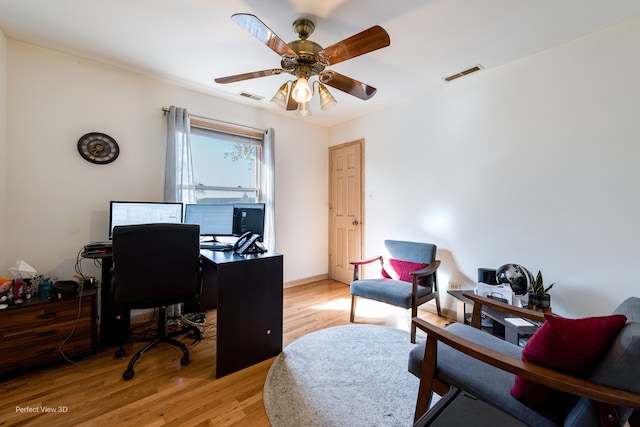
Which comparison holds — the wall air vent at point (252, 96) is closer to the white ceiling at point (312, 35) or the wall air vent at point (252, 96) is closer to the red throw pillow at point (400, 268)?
the white ceiling at point (312, 35)

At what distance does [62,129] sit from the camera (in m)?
2.33

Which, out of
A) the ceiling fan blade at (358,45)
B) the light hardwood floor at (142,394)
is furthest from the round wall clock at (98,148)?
the ceiling fan blade at (358,45)

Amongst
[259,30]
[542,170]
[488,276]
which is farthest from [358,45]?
[488,276]

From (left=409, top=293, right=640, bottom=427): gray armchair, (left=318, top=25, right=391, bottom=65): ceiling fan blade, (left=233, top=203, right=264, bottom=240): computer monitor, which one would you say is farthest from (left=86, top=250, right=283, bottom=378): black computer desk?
(left=318, top=25, right=391, bottom=65): ceiling fan blade

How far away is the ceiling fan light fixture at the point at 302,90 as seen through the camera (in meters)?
1.83

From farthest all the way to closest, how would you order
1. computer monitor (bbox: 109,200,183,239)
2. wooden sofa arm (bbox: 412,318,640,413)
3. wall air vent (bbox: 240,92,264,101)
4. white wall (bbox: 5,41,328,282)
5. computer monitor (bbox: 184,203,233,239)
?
1. wall air vent (bbox: 240,92,264,101)
2. computer monitor (bbox: 184,203,233,239)
3. computer monitor (bbox: 109,200,183,239)
4. white wall (bbox: 5,41,328,282)
5. wooden sofa arm (bbox: 412,318,640,413)

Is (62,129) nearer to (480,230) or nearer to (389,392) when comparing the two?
(389,392)

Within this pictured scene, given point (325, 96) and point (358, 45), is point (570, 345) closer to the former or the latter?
point (358, 45)

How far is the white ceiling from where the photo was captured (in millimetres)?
1745

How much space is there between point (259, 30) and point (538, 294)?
112 inches

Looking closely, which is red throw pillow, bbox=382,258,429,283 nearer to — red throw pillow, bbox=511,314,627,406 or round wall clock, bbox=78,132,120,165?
red throw pillow, bbox=511,314,627,406

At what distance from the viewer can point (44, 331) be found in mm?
1896

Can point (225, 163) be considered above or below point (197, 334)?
above

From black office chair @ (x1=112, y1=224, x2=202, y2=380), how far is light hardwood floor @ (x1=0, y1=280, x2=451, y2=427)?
0.19 metres
